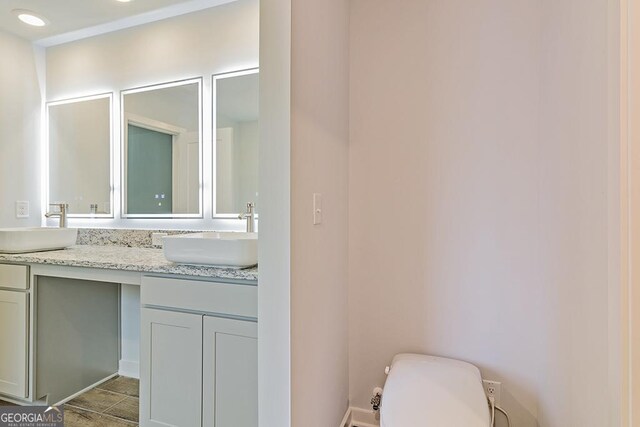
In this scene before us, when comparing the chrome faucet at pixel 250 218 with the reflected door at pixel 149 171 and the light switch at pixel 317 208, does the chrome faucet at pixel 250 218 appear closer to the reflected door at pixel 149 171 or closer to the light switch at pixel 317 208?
the reflected door at pixel 149 171

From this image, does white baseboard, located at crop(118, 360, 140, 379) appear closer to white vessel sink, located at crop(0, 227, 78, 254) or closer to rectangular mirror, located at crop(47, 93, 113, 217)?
white vessel sink, located at crop(0, 227, 78, 254)

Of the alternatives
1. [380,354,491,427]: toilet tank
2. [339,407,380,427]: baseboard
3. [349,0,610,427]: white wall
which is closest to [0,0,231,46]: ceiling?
[349,0,610,427]: white wall

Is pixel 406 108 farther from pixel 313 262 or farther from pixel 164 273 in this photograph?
pixel 164 273

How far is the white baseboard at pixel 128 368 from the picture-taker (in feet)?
7.10

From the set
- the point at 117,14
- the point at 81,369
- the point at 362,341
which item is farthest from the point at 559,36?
the point at 81,369

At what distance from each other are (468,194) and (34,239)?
7.57ft

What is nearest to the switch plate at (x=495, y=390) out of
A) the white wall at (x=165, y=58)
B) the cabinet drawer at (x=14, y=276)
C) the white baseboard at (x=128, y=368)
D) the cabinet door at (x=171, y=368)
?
the cabinet door at (x=171, y=368)

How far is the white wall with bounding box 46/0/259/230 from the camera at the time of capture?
78.0 inches

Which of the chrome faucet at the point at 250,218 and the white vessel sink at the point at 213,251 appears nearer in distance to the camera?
the white vessel sink at the point at 213,251

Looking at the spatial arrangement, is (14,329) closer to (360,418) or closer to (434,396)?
(360,418)

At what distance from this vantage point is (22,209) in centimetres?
238

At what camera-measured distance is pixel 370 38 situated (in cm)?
160

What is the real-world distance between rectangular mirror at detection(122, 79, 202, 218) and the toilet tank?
1.50 m

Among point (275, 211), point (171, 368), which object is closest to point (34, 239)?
point (171, 368)
